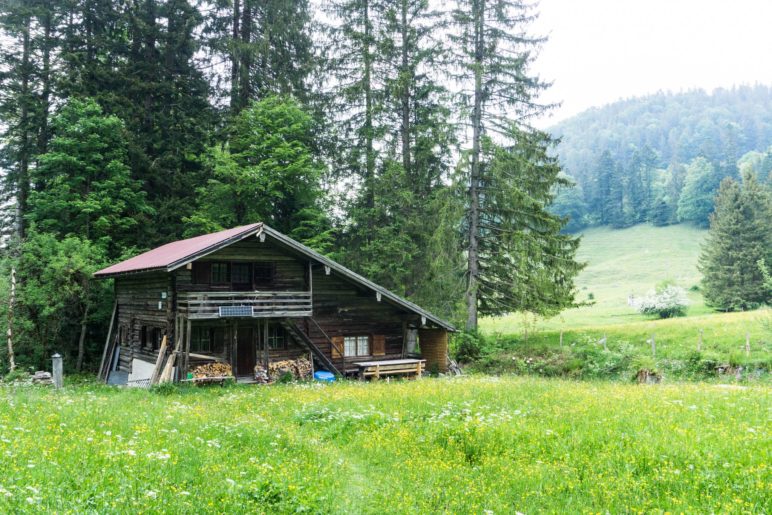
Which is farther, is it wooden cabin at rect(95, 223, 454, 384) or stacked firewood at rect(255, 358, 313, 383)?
stacked firewood at rect(255, 358, 313, 383)

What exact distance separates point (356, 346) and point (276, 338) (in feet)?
14.4

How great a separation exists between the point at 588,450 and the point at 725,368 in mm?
21596

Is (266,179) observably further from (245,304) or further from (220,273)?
(245,304)

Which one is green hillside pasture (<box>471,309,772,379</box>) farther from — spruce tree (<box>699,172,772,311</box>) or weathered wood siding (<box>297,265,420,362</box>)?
spruce tree (<box>699,172,772,311</box>)

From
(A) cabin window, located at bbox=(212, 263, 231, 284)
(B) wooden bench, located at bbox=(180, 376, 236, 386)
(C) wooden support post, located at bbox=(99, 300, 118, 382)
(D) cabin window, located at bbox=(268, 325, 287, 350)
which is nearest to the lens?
(B) wooden bench, located at bbox=(180, 376, 236, 386)

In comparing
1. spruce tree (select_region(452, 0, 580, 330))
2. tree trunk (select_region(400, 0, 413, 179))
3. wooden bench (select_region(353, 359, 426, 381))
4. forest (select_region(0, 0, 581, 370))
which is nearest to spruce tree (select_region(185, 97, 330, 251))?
forest (select_region(0, 0, 581, 370))

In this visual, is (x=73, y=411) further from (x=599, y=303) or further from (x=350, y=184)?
(x=599, y=303)

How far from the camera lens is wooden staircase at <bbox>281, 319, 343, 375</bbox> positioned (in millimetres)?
27442

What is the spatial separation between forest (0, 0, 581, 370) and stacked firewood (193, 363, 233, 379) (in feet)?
31.5

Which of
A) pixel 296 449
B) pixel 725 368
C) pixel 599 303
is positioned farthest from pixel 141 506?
pixel 599 303

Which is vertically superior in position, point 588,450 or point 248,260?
point 248,260

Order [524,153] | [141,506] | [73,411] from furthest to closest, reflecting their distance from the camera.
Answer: [524,153]
[73,411]
[141,506]

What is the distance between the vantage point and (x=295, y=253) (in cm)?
2706

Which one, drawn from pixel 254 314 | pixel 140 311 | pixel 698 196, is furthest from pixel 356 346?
pixel 698 196
